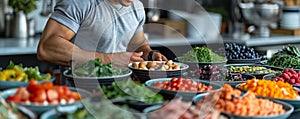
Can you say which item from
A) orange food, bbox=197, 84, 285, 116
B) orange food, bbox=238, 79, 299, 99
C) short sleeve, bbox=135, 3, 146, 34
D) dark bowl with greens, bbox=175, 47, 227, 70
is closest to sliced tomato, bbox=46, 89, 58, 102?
orange food, bbox=197, 84, 285, 116

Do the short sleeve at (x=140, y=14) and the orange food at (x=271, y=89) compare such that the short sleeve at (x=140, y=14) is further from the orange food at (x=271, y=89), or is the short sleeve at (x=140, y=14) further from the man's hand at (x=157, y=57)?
the orange food at (x=271, y=89)

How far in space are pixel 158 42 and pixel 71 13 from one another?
2568 mm

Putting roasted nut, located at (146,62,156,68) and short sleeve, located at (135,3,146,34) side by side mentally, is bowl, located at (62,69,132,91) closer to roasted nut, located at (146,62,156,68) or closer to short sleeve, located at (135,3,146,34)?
roasted nut, located at (146,62,156,68)

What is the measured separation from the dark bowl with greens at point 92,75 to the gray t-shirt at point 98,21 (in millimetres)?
613

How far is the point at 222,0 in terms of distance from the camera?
7031mm

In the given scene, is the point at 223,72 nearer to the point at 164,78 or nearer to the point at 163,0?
the point at 164,78

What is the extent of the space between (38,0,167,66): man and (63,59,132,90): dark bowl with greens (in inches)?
11.8

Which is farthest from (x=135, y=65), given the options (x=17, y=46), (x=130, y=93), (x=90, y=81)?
(x=17, y=46)

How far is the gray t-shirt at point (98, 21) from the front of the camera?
289 centimetres

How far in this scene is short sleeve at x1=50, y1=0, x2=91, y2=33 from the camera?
2.86 meters

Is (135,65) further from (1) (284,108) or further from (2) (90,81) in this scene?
(1) (284,108)

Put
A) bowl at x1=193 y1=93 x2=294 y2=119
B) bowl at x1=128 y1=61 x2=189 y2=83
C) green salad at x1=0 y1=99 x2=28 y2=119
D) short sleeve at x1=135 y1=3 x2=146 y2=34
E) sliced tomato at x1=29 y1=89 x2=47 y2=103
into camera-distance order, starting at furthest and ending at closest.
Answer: short sleeve at x1=135 y1=3 x2=146 y2=34 → bowl at x1=128 y1=61 x2=189 y2=83 → bowl at x1=193 y1=93 x2=294 y2=119 → sliced tomato at x1=29 y1=89 x2=47 y2=103 → green salad at x1=0 y1=99 x2=28 y2=119

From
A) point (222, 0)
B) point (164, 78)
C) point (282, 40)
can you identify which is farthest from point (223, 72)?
point (222, 0)

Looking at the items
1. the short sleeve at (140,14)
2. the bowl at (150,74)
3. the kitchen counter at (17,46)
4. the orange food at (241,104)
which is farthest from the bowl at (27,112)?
the kitchen counter at (17,46)
